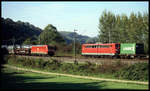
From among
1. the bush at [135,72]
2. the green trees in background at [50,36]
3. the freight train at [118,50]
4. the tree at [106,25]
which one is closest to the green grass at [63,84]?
the bush at [135,72]

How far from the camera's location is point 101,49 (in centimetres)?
4728

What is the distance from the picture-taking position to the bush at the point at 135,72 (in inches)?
1062

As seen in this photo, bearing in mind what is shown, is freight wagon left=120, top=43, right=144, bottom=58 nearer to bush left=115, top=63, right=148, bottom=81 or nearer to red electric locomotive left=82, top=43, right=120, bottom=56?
red electric locomotive left=82, top=43, right=120, bottom=56

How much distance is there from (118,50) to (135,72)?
18035 mm

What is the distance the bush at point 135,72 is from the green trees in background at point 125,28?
83.6ft

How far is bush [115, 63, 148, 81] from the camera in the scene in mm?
26969

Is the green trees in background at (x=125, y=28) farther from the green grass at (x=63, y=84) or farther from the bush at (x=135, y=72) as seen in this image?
the green grass at (x=63, y=84)

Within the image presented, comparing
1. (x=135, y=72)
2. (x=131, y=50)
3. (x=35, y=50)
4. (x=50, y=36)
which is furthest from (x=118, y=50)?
(x=50, y=36)

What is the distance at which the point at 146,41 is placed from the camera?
56594mm

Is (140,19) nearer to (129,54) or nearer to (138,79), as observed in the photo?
(129,54)

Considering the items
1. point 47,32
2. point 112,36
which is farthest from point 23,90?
point 47,32

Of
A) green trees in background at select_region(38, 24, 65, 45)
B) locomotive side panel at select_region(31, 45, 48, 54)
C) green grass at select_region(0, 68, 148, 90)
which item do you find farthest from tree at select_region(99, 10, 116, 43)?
green grass at select_region(0, 68, 148, 90)

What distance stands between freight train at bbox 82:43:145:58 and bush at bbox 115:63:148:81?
48.3 feet

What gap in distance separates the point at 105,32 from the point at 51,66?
34.1m
